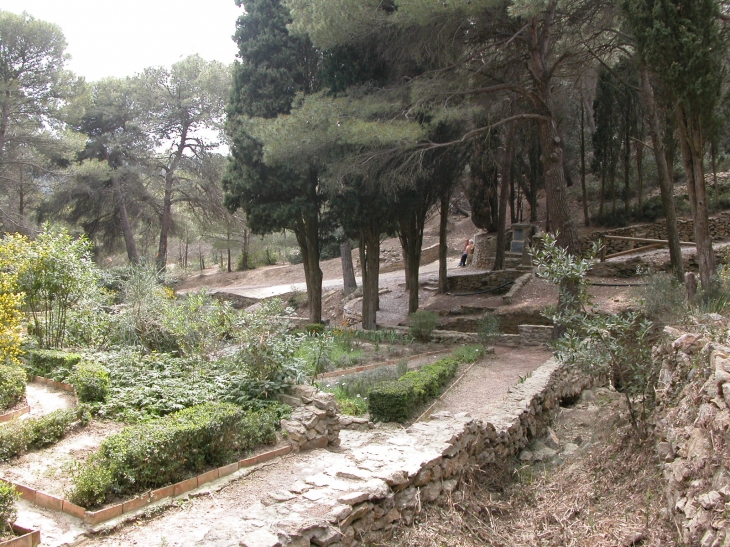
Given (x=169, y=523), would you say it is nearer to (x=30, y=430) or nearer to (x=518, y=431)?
(x=30, y=430)

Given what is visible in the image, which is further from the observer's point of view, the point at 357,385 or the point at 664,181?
the point at 664,181

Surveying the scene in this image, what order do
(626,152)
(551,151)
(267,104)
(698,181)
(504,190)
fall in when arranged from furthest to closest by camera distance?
1. (626,152)
2. (504,190)
3. (267,104)
4. (551,151)
5. (698,181)

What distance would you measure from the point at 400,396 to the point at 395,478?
2.31m

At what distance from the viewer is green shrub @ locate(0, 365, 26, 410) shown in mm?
6602

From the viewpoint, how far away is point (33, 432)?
5.45 m

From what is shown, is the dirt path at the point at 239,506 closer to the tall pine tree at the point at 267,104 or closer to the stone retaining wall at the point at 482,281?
the tall pine tree at the point at 267,104

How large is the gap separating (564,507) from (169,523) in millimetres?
3585

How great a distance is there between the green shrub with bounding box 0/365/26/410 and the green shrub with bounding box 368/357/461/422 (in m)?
4.27

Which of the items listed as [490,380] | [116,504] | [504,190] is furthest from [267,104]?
[116,504]

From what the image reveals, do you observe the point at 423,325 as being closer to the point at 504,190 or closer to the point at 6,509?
the point at 504,190

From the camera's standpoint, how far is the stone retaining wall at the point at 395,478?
418 centimetres

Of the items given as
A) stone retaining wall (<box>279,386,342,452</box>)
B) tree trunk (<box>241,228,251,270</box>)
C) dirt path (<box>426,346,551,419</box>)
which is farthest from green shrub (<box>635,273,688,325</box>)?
tree trunk (<box>241,228,251,270</box>)

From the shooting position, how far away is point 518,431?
7289 millimetres

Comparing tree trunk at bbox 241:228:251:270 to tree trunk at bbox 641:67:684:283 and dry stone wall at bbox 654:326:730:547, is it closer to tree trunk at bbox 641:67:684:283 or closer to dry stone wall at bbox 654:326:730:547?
tree trunk at bbox 641:67:684:283
